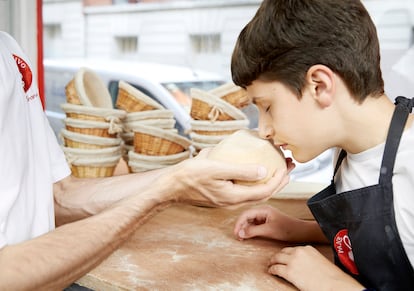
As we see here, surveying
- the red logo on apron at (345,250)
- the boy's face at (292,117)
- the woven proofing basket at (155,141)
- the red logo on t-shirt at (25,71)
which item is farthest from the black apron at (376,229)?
the woven proofing basket at (155,141)

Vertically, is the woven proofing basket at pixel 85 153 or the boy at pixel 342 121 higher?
the boy at pixel 342 121

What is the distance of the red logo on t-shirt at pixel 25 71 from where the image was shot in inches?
49.1

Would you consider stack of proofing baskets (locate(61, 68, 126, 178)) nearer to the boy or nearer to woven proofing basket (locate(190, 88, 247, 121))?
woven proofing basket (locate(190, 88, 247, 121))

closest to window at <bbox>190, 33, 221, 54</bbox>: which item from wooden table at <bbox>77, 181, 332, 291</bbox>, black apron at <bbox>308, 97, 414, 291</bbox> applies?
wooden table at <bbox>77, 181, 332, 291</bbox>

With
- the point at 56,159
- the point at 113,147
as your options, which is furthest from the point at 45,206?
the point at 113,147

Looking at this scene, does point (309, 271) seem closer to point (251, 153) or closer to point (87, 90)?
point (251, 153)

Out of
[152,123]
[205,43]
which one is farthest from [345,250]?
[205,43]

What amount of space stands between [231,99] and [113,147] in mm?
501

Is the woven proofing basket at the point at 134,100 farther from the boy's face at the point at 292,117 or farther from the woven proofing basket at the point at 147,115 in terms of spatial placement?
the boy's face at the point at 292,117

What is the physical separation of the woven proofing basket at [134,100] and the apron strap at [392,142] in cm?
110

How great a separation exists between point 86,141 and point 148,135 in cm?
24

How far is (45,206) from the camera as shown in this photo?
1176 mm

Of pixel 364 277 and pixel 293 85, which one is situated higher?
pixel 293 85

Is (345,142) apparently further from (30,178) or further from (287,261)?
(30,178)
